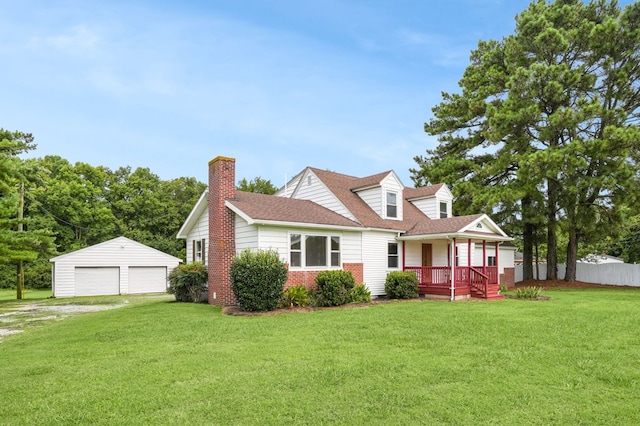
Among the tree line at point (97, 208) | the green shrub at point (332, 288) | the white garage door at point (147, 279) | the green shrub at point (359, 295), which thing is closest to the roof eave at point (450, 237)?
the green shrub at point (359, 295)

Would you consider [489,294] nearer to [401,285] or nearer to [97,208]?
[401,285]

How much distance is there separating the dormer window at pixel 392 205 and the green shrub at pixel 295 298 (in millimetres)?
6934

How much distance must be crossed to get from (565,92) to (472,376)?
74.4 ft

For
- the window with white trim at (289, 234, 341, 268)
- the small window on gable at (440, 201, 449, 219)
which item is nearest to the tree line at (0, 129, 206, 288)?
the small window on gable at (440, 201, 449, 219)

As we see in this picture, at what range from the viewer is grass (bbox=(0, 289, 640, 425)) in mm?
4496

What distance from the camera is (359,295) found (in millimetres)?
15547

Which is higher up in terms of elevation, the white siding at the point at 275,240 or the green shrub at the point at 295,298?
the white siding at the point at 275,240

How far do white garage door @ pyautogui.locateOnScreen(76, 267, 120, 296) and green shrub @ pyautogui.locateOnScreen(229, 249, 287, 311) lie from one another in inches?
690

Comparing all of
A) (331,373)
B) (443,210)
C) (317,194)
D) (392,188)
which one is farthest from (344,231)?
(331,373)

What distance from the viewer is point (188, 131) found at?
23.4 m

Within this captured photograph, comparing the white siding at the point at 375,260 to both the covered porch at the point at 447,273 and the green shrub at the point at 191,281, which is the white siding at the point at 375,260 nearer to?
the covered porch at the point at 447,273

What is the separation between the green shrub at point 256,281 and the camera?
1288cm

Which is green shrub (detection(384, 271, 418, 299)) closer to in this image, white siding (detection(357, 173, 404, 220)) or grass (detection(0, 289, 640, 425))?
white siding (detection(357, 173, 404, 220))

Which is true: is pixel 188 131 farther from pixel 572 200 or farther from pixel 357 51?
pixel 572 200
